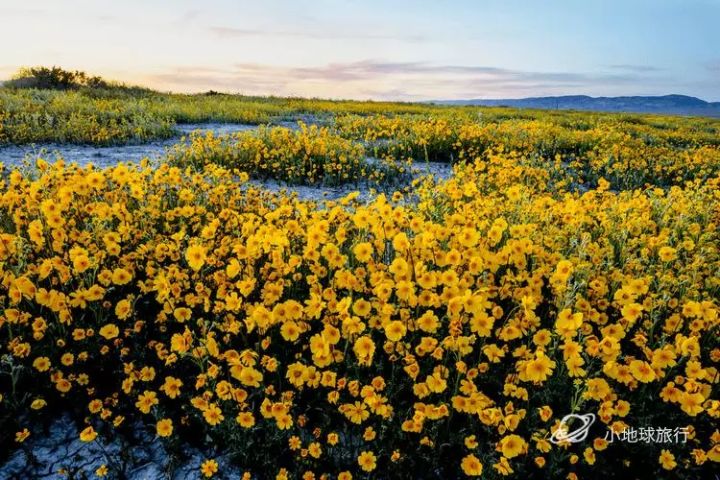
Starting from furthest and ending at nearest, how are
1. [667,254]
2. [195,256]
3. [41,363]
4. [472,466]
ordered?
1. [667,254]
2. [195,256]
3. [41,363]
4. [472,466]

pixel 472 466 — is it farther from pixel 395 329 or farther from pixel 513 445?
pixel 395 329

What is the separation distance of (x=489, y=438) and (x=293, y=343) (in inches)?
55.4

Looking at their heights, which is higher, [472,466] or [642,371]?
[642,371]

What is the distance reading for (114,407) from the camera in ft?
10.5

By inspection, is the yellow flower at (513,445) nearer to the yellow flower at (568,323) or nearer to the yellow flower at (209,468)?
the yellow flower at (568,323)

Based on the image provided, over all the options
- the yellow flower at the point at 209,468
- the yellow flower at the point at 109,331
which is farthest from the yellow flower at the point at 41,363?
the yellow flower at the point at 209,468

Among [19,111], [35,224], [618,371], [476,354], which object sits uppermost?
[19,111]

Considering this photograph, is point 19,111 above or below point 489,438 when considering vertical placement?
above

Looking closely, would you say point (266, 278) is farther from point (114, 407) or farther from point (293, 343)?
point (114, 407)

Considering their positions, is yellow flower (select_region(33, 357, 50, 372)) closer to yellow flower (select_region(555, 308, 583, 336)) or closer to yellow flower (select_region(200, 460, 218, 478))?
yellow flower (select_region(200, 460, 218, 478))

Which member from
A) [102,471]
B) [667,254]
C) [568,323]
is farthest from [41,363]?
[667,254]

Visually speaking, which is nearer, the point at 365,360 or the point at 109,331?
the point at 365,360

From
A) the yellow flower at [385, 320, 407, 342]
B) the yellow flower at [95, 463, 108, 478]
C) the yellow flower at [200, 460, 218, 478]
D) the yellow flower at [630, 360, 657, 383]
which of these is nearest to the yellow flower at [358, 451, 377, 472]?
the yellow flower at [385, 320, 407, 342]

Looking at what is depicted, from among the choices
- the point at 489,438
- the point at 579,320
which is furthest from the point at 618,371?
the point at 489,438
